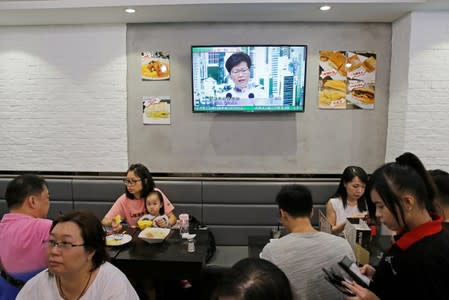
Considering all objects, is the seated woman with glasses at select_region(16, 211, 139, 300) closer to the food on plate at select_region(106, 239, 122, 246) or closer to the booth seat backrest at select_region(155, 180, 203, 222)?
the food on plate at select_region(106, 239, 122, 246)

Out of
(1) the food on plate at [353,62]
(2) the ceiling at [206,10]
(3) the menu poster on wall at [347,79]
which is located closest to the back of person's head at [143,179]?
(2) the ceiling at [206,10]

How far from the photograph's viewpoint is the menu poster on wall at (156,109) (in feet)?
11.9

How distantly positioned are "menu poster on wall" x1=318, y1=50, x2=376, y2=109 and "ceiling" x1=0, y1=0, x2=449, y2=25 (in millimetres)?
372

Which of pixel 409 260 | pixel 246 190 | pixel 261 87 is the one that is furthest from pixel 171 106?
pixel 409 260

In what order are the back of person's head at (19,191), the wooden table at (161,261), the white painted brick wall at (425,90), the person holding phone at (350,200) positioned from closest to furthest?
the back of person's head at (19,191), the wooden table at (161,261), the person holding phone at (350,200), the white painted brick wall at (425,90)

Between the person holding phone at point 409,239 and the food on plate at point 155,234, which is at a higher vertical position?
the person holding phone at point 409,239

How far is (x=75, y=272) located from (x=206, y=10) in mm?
2577

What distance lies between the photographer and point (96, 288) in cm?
134

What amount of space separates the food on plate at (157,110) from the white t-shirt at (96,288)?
2414 millimetres

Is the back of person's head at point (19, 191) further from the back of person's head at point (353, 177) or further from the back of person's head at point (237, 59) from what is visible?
the back of person's head at point (353, 177)

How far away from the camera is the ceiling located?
9.55 ft

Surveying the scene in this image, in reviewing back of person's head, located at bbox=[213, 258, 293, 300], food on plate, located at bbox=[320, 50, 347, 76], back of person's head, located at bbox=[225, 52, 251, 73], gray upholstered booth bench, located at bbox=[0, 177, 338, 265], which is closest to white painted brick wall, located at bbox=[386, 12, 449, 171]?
food on plate, located at bbox=[320, 50, 347, 76]

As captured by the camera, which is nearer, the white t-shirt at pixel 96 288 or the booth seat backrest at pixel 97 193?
the white t-shirt at pixel 96 288

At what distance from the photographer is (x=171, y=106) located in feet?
11.9
